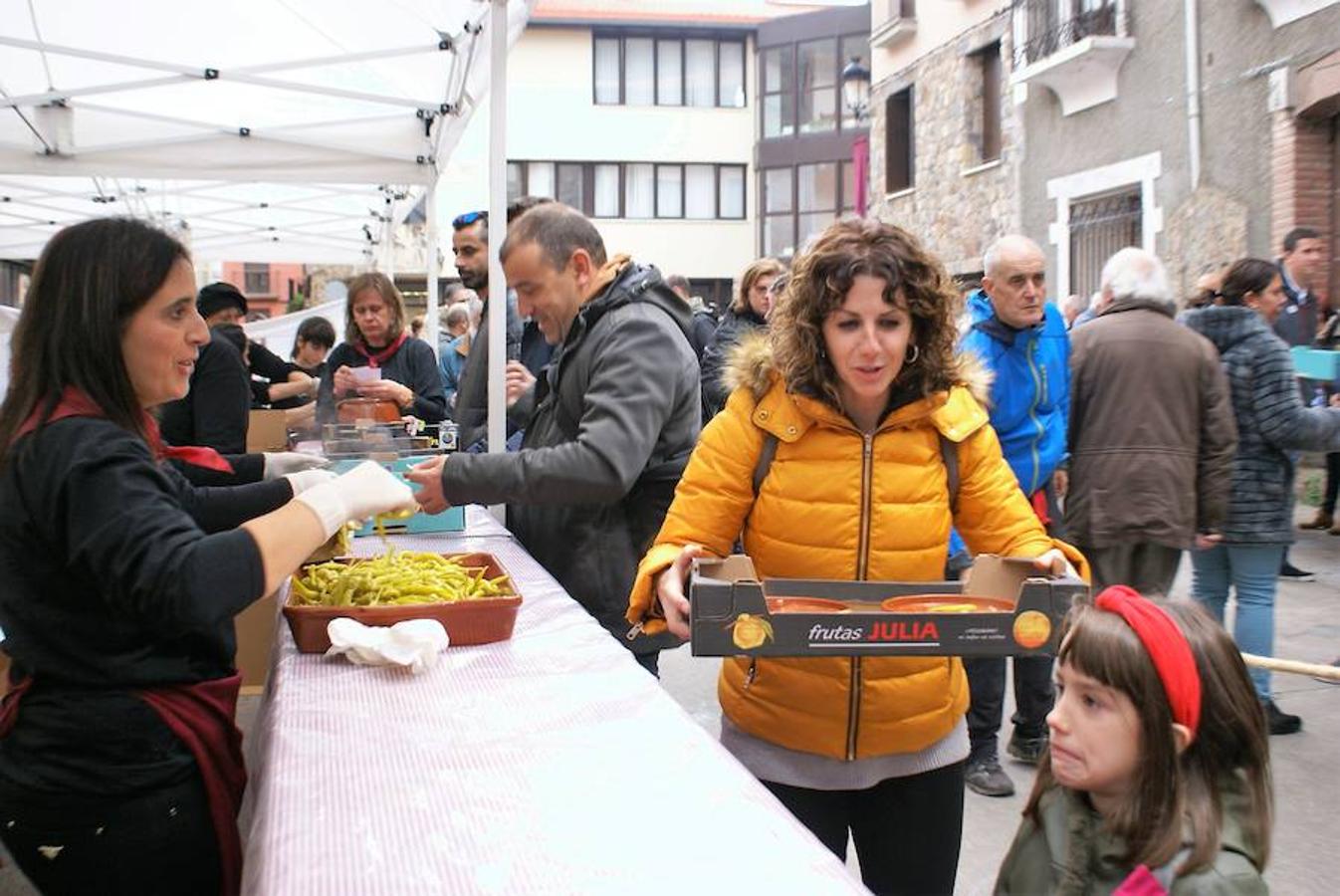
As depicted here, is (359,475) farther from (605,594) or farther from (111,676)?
(605,594)

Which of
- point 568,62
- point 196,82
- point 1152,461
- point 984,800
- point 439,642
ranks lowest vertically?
Result: point 984,800

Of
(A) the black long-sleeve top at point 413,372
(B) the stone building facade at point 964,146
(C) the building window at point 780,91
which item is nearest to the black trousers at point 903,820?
(A) the black long-sleeve top at point 413,372

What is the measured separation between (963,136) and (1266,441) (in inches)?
467

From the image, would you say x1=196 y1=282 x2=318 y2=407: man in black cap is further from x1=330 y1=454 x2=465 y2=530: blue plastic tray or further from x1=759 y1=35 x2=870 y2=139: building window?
x1=759 y1=35 x2=870 y2=139: building window

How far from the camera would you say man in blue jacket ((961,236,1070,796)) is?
13.9 feet

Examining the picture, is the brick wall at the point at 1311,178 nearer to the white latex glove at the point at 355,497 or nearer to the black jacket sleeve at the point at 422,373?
the black jacket sleeve at the point at 422,373

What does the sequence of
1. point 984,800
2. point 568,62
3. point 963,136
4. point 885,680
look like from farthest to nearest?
point 568,62, point 963,136, point 984,800, point 885,680

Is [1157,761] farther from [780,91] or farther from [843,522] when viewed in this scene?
[780,91]

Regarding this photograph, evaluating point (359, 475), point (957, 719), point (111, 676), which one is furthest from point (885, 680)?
point (111, 676)

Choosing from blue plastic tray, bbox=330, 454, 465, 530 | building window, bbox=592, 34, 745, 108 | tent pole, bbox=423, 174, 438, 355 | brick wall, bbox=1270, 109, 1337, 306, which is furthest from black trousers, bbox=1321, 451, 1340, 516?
building window, bbox=592, 34, 745, 108

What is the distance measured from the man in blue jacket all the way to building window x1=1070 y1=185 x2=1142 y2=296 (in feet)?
28.8

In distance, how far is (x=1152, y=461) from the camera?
173 inches

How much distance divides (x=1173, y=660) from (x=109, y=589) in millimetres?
1574

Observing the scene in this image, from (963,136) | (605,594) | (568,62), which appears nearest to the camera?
(605,594)
